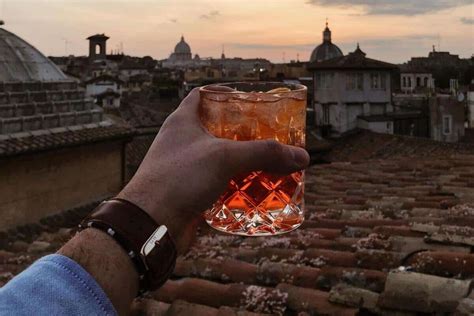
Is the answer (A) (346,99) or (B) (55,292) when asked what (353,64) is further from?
(B) (55,292)

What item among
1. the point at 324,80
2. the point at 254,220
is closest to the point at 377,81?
the point at 324,80

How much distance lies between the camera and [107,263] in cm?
119

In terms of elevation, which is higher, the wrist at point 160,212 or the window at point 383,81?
the window at point 383,81

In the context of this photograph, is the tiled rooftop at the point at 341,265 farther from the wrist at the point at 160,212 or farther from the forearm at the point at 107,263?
the forearm at the point at 107,263

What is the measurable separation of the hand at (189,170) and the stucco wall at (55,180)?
6591 millimetres

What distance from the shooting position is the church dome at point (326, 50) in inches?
1872

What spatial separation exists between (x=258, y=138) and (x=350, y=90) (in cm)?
2285

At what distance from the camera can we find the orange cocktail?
1514mm

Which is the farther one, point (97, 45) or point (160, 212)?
point (97, 45)

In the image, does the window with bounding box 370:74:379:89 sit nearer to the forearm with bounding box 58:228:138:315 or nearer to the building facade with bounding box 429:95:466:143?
the building facade with bounding box 429:95:466:143

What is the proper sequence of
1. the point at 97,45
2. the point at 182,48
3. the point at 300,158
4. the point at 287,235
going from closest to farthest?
the point at 300,158, the point at 287,235, the point at 97,45, the point at 182,48

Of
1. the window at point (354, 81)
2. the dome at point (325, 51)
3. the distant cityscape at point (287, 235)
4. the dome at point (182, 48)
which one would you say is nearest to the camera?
the distant cityscape at point (287, 235)

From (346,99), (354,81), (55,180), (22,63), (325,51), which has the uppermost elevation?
(325,51)

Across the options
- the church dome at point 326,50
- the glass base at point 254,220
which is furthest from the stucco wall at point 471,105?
the glass base at point 254,220
